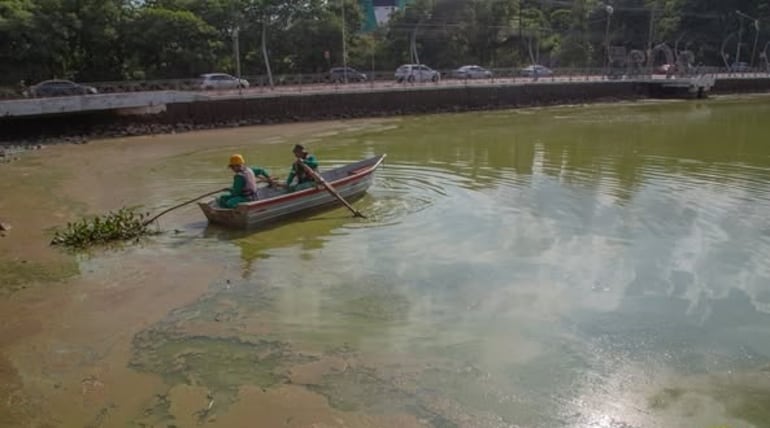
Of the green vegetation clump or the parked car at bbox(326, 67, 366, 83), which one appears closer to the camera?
the green vegetation clump

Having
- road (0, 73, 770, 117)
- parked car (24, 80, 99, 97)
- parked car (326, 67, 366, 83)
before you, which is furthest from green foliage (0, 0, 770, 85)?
road (0, 73, 770, 117)

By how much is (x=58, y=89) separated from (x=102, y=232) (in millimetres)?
22931

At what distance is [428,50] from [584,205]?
168 feet

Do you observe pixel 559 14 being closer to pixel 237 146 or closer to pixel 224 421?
pixel 237 146

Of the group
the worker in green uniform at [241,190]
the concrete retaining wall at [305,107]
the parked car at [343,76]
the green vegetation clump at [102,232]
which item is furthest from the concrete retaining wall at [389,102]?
the worker in green uniform at [241,190]

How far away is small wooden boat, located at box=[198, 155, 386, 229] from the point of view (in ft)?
40.9

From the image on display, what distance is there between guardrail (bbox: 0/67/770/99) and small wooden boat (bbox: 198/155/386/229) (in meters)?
20.5

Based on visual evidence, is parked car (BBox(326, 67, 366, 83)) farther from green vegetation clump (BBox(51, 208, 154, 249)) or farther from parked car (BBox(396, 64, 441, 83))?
green vegetation clump (BBox(51, 208, 154, 249))

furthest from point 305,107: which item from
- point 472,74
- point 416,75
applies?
point 472,74

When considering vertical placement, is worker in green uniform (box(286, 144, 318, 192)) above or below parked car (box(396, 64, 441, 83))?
below

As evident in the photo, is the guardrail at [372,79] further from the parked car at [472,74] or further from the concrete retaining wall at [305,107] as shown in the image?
the concrete retaining wall at [305,107]

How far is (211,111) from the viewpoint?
33.1m

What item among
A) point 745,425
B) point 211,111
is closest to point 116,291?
point 745,425

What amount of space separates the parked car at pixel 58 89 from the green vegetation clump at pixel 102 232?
2159 centimetres
